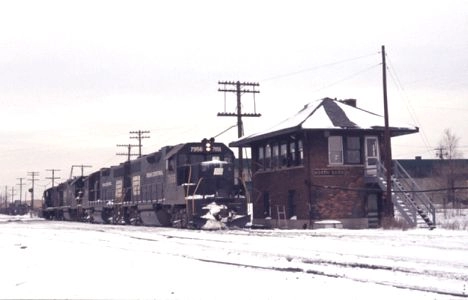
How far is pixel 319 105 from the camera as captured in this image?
33781 millimetres

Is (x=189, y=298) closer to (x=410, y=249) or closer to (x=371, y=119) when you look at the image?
(x=410, y=249)

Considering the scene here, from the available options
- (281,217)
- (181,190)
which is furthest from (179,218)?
(281,217)

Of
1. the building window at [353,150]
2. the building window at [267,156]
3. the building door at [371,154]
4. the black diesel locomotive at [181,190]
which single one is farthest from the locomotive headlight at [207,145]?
the building door at [371,154]

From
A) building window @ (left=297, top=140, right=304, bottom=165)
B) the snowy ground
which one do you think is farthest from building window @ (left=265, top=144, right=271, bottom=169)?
the snowy ground

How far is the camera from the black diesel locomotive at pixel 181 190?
93.6 ft

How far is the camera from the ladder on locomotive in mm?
33281

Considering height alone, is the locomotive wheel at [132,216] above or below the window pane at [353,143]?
below

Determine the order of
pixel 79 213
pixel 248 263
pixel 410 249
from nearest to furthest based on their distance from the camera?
pixel 248 263 < pixel 410 249 < pixel 79 213

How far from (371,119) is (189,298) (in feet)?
84.4

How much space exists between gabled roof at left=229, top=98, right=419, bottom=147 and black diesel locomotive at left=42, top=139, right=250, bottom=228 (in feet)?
13.0

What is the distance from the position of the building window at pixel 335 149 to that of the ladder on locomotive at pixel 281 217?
4.36 m

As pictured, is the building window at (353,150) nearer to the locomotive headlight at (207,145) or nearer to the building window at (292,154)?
the building window at (292,154)

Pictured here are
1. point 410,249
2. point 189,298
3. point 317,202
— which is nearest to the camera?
point 189,298

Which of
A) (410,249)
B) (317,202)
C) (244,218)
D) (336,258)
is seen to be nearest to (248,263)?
(336,258)
